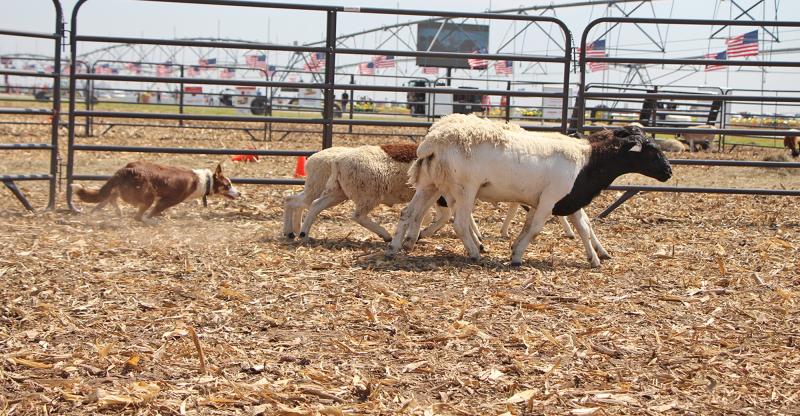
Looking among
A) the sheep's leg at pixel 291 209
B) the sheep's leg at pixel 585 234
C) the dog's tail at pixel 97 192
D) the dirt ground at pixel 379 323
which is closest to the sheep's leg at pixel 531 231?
the dirt ground at pixel 379 323

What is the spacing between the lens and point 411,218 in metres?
8.01

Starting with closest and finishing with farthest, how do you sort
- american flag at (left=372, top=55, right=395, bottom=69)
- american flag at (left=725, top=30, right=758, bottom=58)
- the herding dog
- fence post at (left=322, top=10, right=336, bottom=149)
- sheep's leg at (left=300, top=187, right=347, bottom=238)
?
sheep's leg at (left=300, top=187, right=347, bottom=238), the herding dog, fence post at (left=322, top=10, right=336, bottom=149), american flag at (left=725, top=30, right=758, bottom=58), american flag at (left=372, top=55, right=395, bottom=69)

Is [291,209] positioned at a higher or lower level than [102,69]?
lower

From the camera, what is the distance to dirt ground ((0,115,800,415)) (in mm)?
4289

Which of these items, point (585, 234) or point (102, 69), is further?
point (102, 69)

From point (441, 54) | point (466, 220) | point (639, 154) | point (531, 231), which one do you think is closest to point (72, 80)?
point (441, 54)

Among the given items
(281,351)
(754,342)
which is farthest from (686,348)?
(281,351)

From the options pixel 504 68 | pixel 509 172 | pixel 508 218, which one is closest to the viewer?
pixel 509 172

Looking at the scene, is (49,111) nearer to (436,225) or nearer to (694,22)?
(436,225)

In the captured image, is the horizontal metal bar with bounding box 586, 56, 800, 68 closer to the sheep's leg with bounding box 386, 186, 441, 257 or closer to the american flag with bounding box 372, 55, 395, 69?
the sheep's leg with bounding box 386, 186, 441, 257

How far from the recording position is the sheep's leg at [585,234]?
7742mm

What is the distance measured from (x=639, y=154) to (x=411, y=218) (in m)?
2.06

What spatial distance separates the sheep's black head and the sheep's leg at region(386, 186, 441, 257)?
1643 millimetres

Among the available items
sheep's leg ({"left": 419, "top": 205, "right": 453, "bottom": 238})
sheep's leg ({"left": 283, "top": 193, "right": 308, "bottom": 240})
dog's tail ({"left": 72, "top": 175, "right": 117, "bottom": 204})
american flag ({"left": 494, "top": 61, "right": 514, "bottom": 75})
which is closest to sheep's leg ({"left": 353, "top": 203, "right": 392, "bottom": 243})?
sheep's leg ({"left": 419, "top": 205, "right": 453, "bottom": 238})
